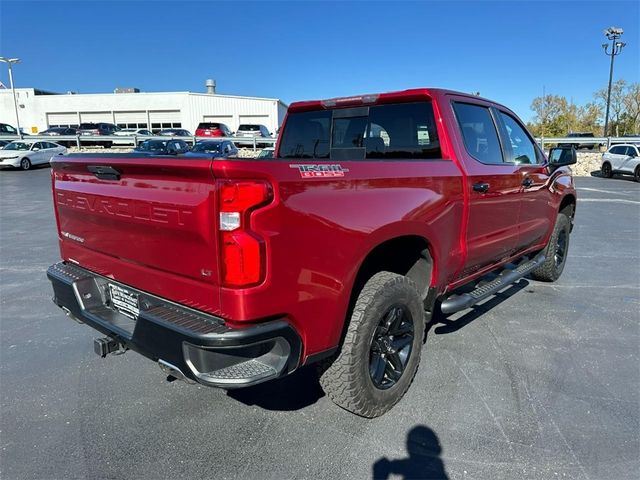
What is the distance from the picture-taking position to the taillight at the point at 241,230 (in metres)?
1.99

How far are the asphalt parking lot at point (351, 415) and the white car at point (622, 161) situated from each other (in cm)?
2039

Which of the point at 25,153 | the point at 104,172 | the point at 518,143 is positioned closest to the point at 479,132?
the point at 518,143

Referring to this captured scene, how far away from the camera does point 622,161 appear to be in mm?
21766

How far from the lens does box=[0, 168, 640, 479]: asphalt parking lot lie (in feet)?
Answer: 8.12

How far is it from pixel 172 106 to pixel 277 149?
5194cm

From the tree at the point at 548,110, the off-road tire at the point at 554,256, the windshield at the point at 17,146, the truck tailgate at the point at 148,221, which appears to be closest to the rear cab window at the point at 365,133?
the truck tailgate at the point at 148,221

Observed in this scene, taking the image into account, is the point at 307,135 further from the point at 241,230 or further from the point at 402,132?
the point at 241,230

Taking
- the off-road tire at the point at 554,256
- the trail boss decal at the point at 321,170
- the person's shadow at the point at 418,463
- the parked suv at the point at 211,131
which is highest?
the parked suv at the point at 211,131

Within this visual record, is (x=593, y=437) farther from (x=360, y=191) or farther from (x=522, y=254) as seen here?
(x=522, y=254)

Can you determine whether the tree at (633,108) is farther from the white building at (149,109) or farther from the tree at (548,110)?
the white building at (149,109)

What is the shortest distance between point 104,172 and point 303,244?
1.27m

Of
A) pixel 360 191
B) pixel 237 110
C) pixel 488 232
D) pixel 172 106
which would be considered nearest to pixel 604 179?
pixel 488 232

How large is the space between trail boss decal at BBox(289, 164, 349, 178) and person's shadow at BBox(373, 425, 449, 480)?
1590 mm

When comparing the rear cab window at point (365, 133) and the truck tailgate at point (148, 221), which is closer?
the truck tailgate at point (148, 221)
